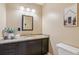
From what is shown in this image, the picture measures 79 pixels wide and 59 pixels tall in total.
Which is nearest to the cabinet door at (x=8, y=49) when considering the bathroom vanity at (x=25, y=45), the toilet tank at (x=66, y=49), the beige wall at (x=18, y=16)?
the bathroom vanity at (x=25, y=45)

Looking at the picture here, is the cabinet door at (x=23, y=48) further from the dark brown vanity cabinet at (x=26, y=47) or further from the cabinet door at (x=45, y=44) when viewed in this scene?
the cabinet door at (x=45, y=44)

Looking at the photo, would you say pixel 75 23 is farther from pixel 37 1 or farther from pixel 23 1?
pixel 23 1

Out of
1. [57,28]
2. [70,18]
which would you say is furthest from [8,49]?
[70,18]

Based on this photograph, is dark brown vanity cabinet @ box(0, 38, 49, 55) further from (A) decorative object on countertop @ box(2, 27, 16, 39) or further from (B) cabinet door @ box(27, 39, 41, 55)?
(A) decorative object on countertop @ box(2, 27, 16, 39)

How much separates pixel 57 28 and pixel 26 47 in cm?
58

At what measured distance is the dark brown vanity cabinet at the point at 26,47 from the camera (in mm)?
1896

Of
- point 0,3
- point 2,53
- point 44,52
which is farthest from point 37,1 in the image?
point 2,53

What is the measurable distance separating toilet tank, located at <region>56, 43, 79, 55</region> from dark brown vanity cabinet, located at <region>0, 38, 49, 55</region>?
20cm

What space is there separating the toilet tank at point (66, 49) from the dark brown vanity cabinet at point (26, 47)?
0.66ft

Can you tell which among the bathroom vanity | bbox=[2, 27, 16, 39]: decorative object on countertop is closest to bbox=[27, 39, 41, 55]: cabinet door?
the bathroom vanity

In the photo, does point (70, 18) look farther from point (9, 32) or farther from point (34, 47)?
point (9, 32)

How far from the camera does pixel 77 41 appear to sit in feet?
5.99

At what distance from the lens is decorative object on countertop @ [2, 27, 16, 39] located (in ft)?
6.06
